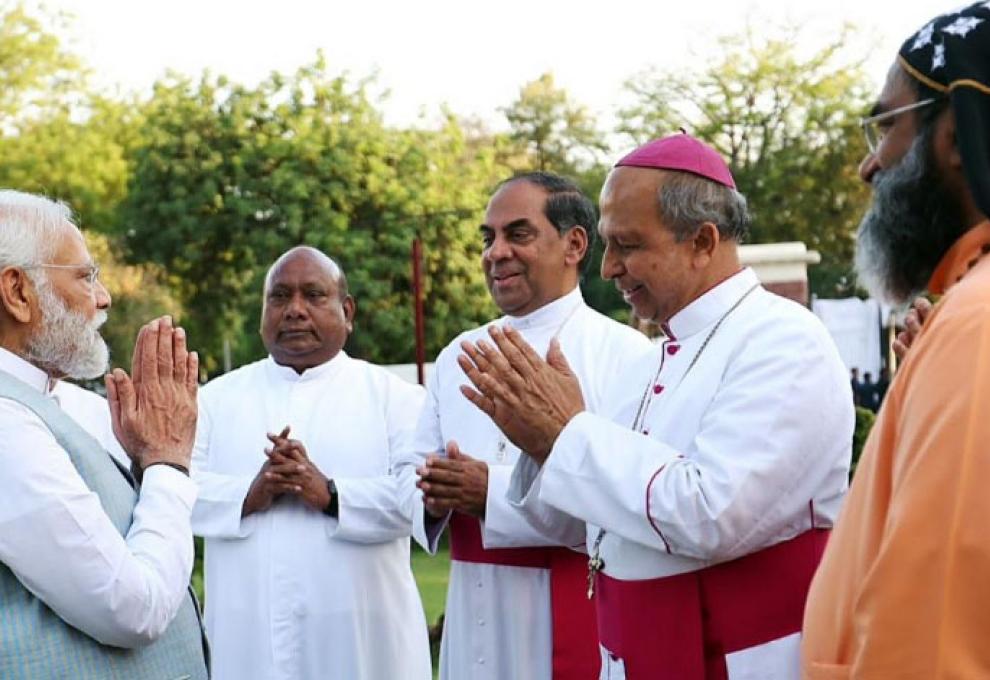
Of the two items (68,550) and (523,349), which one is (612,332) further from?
(68,550)

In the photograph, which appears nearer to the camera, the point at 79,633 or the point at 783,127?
the point at 79,633

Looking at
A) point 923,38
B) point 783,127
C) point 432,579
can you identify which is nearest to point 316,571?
point 923,38

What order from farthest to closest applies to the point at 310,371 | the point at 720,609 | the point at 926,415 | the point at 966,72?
the point at 310,371 → the point at 720,609 → the point at 966,72 → the point at 926,415

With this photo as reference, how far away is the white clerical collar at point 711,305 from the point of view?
4129 millimetres

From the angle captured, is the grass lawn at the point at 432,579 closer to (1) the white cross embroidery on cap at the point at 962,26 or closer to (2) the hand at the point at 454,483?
(2) the hand at the point at 454,483

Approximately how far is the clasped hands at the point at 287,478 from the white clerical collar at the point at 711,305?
7.87 feet

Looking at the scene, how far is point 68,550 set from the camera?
339cm

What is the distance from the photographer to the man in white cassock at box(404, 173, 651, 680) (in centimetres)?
507

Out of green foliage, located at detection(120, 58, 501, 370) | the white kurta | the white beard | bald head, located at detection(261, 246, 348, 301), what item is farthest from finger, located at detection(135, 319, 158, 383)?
green foliage, located at detection(120, 58, 501, 370)

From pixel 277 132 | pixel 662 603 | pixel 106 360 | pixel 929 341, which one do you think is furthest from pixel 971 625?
pixel 277 132

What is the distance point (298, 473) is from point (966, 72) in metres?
4.13

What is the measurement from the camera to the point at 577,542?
4.94 metres

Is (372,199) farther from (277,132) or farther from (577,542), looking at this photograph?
(577,542)

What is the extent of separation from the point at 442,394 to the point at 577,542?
111cm
